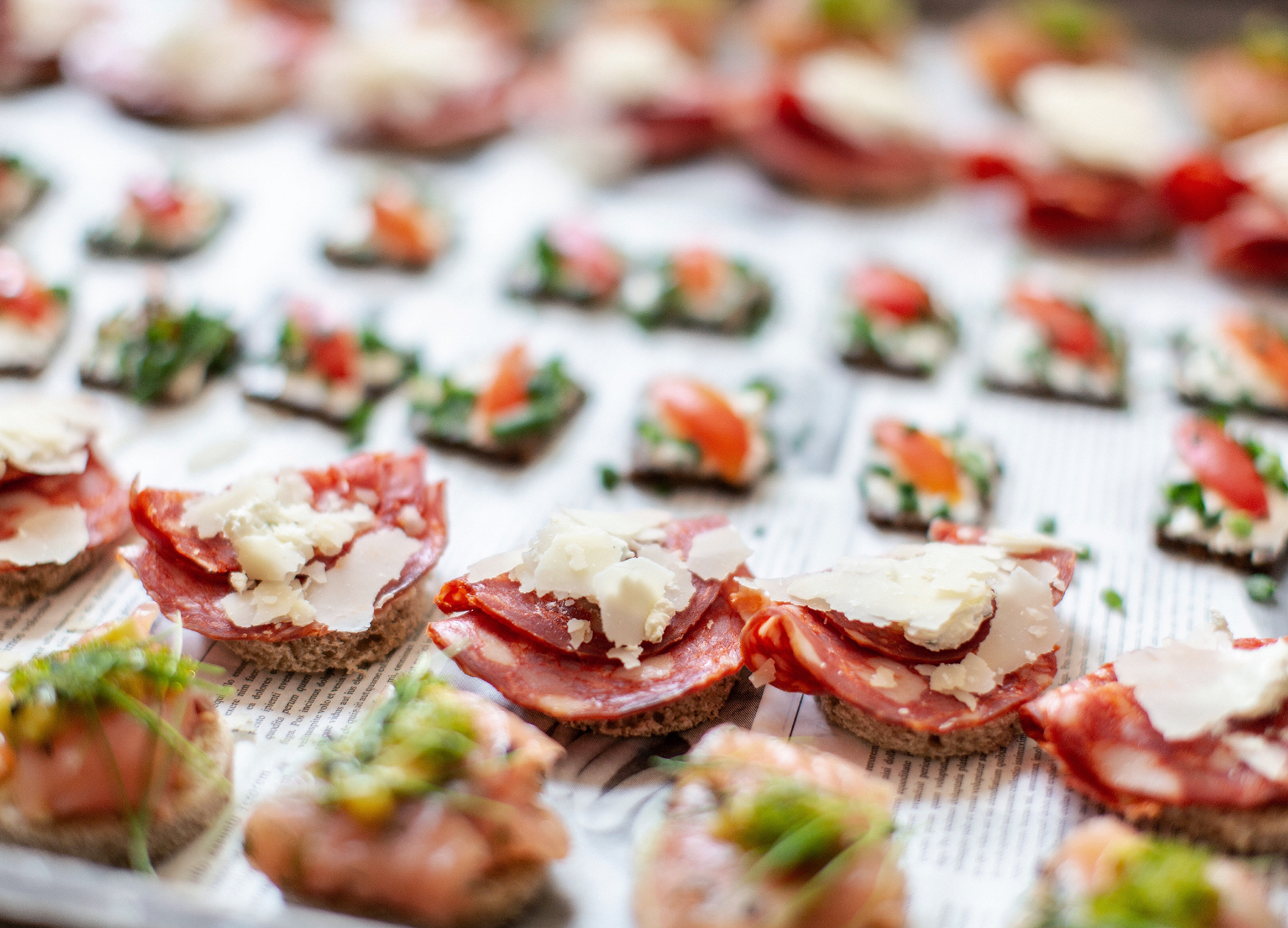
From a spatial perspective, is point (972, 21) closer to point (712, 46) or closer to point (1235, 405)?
point (712, 46)

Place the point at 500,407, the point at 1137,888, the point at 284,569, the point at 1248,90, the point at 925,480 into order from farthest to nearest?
the point at 1248,90 → the point at 500,407 → the point at 925,480 → the point at 284,569 → the point at 1137,888

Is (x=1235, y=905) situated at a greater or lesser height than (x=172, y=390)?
greater

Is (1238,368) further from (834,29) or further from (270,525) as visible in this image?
(270,525)

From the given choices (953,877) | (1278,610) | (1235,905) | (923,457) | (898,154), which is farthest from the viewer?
(898,154)

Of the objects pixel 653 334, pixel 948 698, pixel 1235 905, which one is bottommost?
pixel 653 334

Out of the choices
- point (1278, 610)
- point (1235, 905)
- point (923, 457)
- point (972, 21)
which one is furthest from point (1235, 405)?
point (972, 21)

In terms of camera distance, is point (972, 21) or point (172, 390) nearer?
point (172, 390)

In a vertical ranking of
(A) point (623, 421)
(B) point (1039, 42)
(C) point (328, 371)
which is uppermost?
(B) point (1039, 42)

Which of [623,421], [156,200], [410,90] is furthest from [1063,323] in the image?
[156,200]
